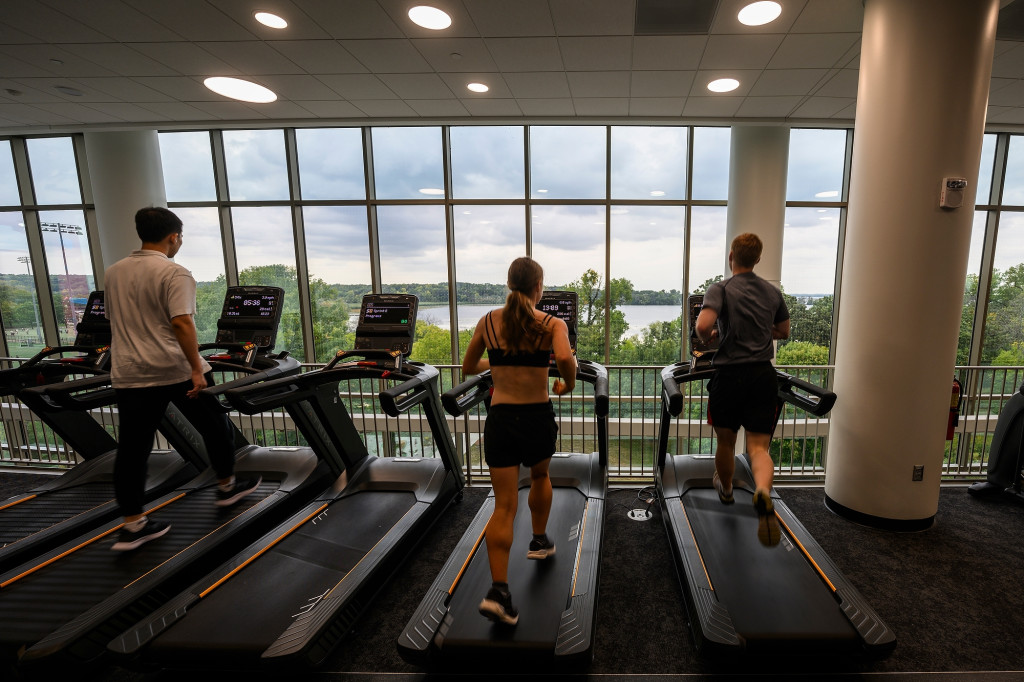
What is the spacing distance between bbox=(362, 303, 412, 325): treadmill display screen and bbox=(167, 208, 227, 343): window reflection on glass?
4.65 m

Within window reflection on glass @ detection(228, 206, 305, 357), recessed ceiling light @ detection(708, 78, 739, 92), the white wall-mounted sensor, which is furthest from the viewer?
window reflection on glass @ detection(228, 206, 305, 357)

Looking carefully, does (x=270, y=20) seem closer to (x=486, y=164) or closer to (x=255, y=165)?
(x=486, y=164)

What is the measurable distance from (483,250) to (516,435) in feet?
15.8

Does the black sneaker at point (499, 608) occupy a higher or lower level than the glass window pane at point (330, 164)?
lower

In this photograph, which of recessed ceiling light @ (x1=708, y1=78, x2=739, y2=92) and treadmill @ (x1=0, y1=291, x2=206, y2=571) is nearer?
treadmill @ (x1=0, y1=291, x2=206, y2=571)

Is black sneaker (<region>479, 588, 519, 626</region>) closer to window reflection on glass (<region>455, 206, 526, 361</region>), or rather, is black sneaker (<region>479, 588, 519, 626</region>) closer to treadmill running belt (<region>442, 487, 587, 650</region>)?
treadmill running belt (<region>442, 487, 587, 650</region>)

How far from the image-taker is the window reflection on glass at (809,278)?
6066mm

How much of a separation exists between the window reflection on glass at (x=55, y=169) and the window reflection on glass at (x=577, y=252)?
6391 millimetres

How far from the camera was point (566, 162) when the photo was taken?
6102 millimetres

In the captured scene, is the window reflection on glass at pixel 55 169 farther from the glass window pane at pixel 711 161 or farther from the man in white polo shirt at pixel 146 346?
the glass window pane at pixel 711 161

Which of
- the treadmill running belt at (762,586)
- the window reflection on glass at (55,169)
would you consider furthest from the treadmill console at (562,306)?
the window reflection on glass at (55,169)

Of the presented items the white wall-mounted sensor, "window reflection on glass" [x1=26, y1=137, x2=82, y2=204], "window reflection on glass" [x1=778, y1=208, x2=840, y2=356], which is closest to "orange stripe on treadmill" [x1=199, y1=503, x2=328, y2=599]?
the white wall-mounted sensor

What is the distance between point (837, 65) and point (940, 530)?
358 centimetres

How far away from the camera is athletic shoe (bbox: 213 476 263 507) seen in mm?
2923
